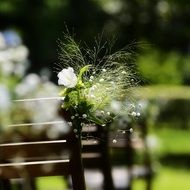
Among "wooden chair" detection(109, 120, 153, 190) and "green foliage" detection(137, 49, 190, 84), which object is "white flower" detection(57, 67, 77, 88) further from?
"green foliage" detection(137, 49, 190, 84)

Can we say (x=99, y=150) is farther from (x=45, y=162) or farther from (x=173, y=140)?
(x=173, y=140)

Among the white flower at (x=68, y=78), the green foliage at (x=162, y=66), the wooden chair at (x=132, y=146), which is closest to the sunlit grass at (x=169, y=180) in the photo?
the wooden chair at (x=132, y=146)

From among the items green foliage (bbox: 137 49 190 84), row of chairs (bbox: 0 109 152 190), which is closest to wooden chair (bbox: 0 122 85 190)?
row of chairs (bbox: 0 109 152 190)

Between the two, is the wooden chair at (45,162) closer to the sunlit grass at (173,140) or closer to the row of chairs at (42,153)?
the row of chairs at (42,153)

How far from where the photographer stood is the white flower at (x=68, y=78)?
130 inches

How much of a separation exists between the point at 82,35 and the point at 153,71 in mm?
1938

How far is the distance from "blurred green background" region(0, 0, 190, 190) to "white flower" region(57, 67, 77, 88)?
1133cm

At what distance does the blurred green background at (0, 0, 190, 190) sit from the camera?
52.9 feet

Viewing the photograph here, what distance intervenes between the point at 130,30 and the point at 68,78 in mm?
14329

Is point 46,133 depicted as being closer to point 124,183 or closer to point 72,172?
point 72,172

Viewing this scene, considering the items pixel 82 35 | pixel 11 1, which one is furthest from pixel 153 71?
pixel 11 1

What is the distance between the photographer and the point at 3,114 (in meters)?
3.62

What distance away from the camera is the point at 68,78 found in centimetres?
332

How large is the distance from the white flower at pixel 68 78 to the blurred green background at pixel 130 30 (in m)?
11.3
